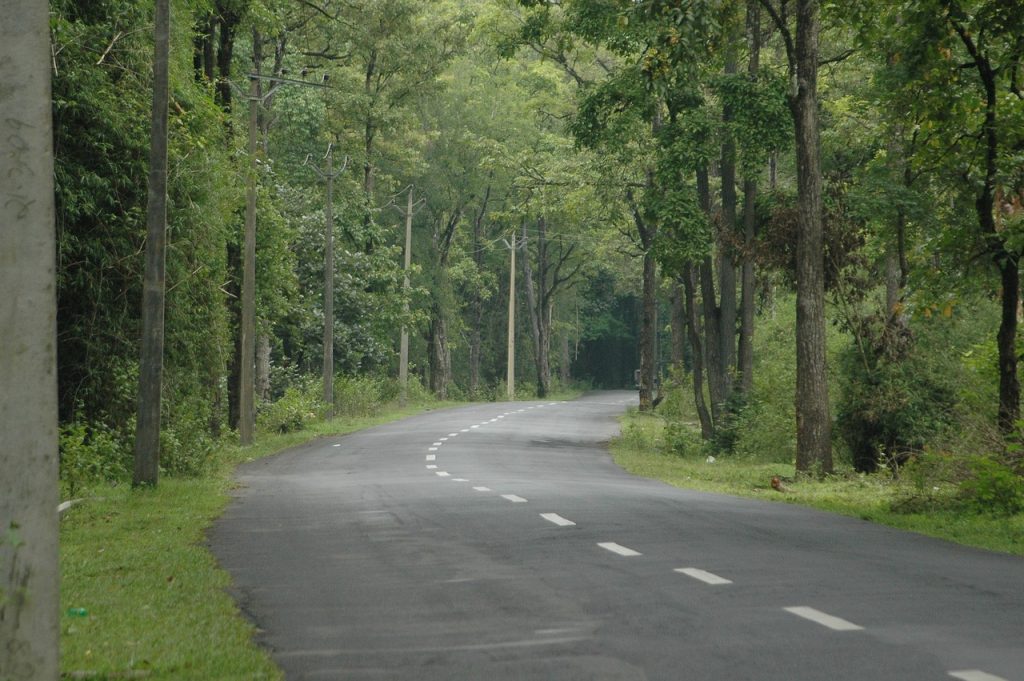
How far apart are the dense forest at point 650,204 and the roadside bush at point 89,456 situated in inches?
2.4

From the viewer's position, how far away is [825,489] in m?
20.5

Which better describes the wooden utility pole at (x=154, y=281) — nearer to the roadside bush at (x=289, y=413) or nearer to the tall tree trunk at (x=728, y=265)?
the tall tree trunk at (x=728, y=265)

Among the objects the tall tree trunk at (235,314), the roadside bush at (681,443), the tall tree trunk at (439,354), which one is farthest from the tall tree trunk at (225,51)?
the tall tree trunk at (439,354)

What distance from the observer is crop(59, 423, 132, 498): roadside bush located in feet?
60.7

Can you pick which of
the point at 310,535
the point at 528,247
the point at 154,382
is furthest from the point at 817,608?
the point at 528,247

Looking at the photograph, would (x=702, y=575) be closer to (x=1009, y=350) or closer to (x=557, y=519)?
(x=557, y=519)

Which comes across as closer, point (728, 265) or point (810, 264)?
point (810, 264)

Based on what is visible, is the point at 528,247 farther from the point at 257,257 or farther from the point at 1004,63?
the point at 1004,63

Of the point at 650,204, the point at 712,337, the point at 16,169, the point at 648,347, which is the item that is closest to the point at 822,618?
the point at 16,169

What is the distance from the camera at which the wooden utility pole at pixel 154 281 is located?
1850 centimetres

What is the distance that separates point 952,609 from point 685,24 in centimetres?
1015

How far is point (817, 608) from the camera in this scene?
26.6 ft

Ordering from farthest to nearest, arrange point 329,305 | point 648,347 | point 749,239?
1. point 648,347
2. point 329,305
3. point 749,239

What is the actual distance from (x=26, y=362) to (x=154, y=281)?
43.9ft
